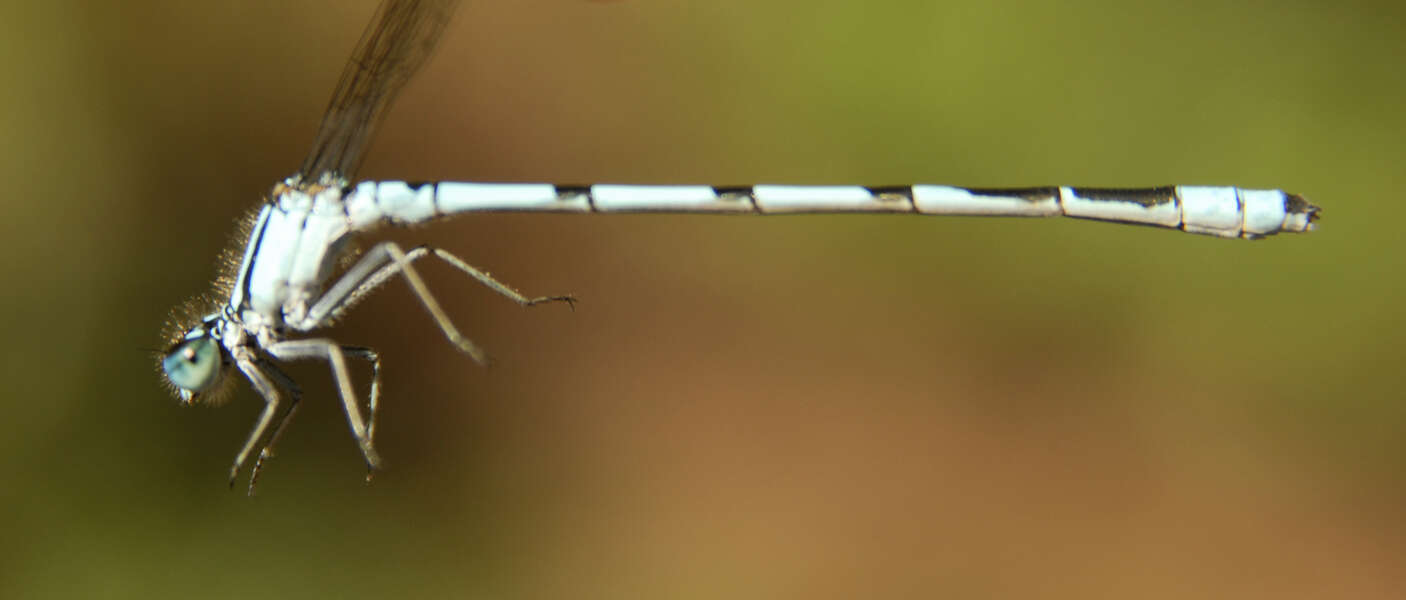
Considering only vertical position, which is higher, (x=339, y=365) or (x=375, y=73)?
(x=375, y=73)

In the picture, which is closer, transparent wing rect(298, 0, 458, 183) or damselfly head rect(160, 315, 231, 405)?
damselfly head rect(160, 315, 231, 405)

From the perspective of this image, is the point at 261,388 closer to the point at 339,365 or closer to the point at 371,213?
the point at 339,365

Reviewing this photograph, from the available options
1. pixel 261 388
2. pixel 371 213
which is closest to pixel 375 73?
pixel 371 213

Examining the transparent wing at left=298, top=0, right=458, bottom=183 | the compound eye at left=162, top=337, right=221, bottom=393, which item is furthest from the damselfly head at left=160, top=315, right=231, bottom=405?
the transparent wing at left=298, top=0, right=458, bottom=183

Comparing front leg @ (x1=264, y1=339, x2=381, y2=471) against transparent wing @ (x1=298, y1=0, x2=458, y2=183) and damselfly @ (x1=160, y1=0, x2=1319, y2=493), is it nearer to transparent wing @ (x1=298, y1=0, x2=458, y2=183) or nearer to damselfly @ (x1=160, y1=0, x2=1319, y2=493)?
damselfly @ (x1=160, y1=0, x2=1319, y2=493)

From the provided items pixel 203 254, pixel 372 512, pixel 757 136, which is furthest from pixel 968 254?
pixel 203 254

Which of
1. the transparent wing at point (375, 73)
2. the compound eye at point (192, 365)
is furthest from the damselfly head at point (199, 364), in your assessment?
the transparent wing at point (375, 73)
